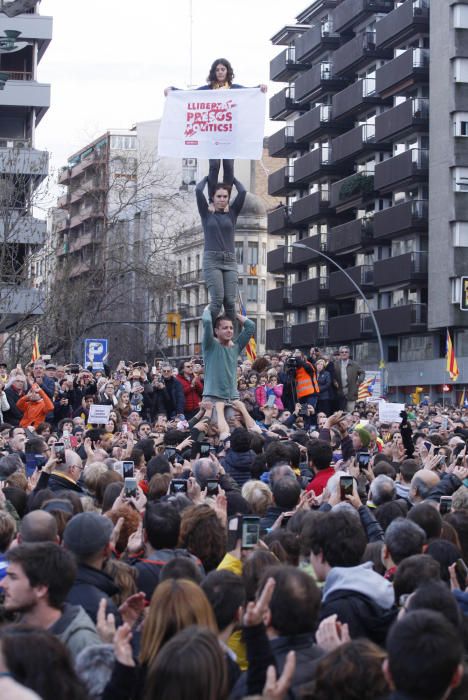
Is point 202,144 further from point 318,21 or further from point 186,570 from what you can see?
point 318,21

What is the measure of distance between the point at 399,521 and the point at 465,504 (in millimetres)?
1966

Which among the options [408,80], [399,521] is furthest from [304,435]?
[408,80]

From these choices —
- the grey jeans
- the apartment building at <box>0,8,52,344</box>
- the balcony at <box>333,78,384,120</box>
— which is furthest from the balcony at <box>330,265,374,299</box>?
the grey jeans

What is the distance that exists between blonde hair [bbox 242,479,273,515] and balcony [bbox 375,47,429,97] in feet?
185

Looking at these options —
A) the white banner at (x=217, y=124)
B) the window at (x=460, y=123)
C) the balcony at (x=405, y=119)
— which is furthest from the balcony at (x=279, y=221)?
the white banner at (x=217, y=124)

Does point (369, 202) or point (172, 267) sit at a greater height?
point (369, 202)

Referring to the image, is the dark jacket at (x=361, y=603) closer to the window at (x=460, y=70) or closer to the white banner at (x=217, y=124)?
the white banner at (x=217, y=124)

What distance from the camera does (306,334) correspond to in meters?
77.4

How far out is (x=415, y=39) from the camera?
214 ft

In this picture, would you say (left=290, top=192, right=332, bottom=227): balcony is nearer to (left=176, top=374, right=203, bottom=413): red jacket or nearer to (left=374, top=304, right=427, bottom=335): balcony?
(left=374, top=304, right=427, bottom=335): balcony

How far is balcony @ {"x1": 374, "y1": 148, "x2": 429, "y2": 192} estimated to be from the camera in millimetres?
63812

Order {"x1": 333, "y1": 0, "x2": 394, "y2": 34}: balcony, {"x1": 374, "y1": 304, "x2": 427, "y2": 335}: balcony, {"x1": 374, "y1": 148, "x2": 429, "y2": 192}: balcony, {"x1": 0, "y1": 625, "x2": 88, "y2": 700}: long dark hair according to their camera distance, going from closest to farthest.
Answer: {"x1": 0, "y1": 625, "x2": 88, "y2": 700}: long dark hair < {"x1": 374, "y1": 148, "x2": 429, "y2": 192}: balcony < {"x1": 374, "y1": 304, "x2": 427, "y2": 335}: balcony < {"x1": 333, "y1": 0, "x2": 394, "y2": 34}: balcony

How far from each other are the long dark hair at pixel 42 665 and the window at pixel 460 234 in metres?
58.8

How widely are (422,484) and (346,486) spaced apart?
1720mm
